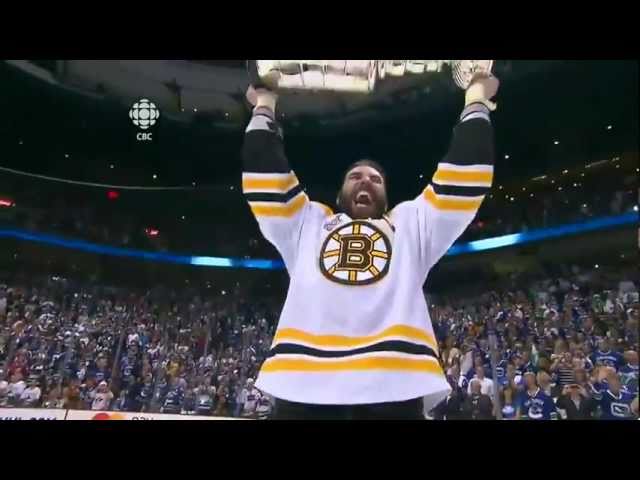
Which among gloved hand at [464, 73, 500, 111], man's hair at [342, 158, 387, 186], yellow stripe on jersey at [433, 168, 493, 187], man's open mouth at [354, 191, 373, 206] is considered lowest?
man's open mouth at [354, 191, 373, 206]

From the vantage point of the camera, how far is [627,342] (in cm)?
325

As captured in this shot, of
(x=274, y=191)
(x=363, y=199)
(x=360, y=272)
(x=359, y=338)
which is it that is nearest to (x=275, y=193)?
(x=274, y=191)

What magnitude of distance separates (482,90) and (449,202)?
0.51 meters

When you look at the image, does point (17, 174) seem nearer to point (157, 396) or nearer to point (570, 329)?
point (157, 396)

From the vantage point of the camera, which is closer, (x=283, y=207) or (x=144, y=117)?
(x=283, y=207)

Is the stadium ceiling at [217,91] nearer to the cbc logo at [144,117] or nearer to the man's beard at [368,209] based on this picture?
the cbc logo at [144,117]

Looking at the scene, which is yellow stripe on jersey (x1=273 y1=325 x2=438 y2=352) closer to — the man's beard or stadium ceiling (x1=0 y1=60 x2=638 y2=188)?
the man's beard

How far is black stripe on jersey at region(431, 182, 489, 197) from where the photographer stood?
2.72 m

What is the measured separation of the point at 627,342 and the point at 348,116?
1744mm

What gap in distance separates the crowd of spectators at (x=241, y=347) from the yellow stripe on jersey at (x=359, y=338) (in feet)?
1.14

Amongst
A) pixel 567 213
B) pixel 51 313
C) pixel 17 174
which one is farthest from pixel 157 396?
pixel 567 213

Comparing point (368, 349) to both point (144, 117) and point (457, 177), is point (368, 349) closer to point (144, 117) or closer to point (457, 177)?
point (457, 177)

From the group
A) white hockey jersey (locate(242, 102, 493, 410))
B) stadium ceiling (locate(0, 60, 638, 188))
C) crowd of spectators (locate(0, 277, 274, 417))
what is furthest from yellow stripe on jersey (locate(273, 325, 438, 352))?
stadium ceiling (locate(0, 60, 638, 188))

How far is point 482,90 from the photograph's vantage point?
9.30 ft
